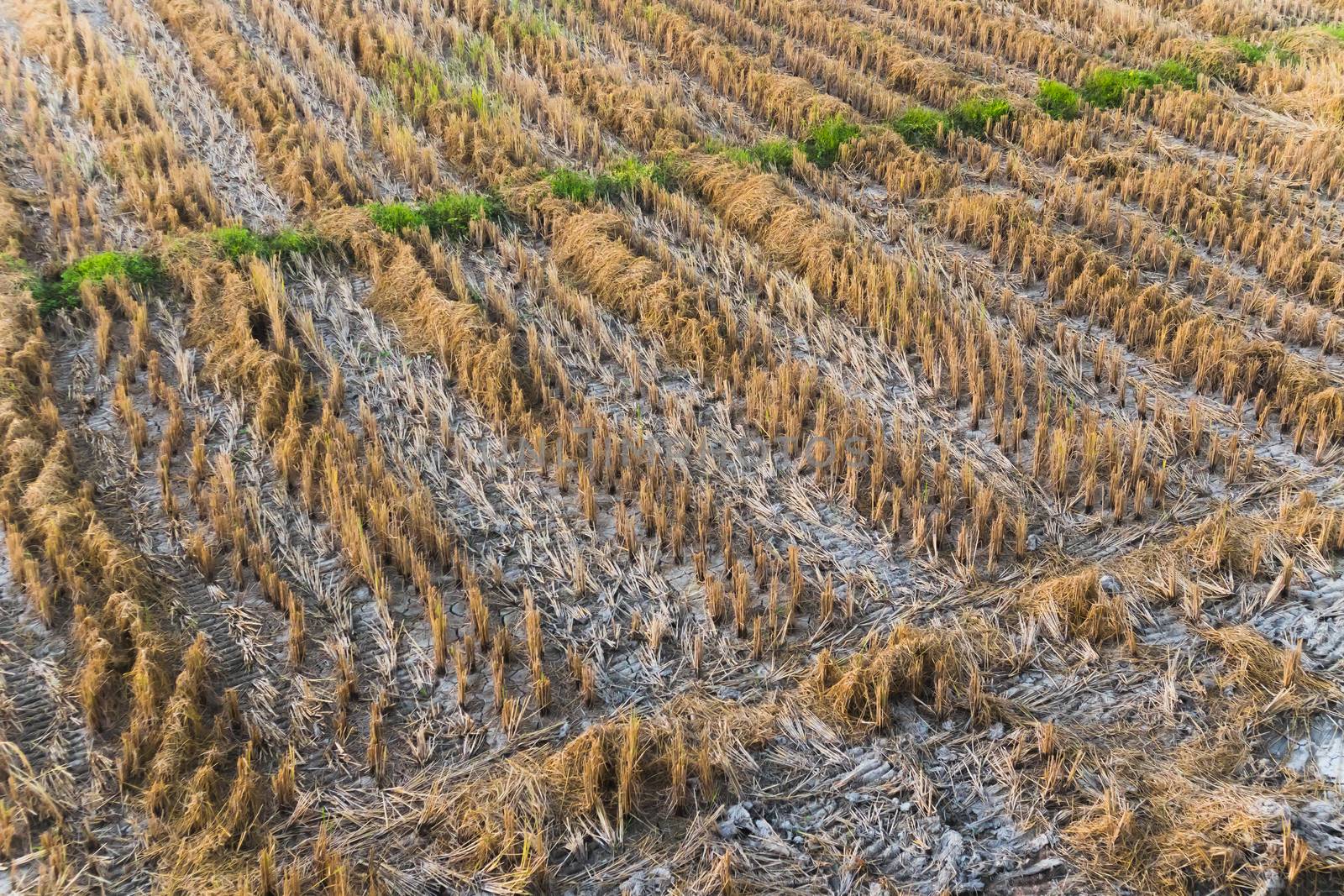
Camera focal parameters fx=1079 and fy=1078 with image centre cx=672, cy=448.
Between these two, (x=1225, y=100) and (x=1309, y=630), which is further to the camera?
(x=1225, y=100)

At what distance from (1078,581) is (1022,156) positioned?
17.4ft

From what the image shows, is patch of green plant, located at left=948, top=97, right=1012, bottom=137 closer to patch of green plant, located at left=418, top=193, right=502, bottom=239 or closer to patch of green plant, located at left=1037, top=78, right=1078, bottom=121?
patch of green plant, located at left=1037, top=78, right=1078, bottom=121

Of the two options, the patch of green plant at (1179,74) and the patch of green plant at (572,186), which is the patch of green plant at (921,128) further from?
the patch of green plant at (572,186)

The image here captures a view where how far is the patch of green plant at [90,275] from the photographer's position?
21.5 ft

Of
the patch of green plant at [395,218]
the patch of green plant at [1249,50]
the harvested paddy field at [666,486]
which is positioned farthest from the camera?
the patch of green plant at [1249,50]

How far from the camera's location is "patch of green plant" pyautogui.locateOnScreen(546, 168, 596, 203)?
7895mm

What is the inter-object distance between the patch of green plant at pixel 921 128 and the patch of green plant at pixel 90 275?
5815 mm

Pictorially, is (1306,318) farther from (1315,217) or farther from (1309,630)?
(1309,630)

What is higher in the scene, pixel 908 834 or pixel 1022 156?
pixel 1022 156

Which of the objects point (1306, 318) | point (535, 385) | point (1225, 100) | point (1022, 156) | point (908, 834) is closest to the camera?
point (908, 834)

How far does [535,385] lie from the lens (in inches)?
235

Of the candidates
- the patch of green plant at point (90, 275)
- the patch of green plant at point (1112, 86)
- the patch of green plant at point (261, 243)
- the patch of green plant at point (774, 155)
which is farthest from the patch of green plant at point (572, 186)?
the patch of green plant at point (1112, 86)

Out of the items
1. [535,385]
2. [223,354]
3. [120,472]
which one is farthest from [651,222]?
[120,472]

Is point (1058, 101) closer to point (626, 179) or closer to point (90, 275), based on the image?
point (626, 179)
